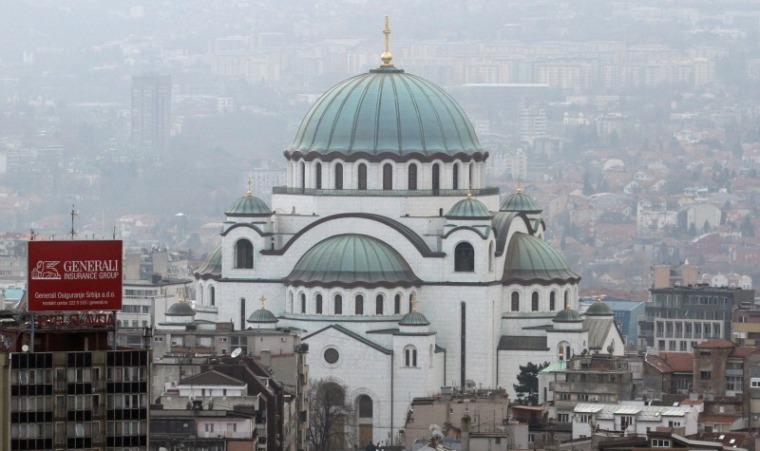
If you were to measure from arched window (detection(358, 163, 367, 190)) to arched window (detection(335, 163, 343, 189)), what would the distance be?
357mm

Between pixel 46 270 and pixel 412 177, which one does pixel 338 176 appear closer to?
pixel 412 177

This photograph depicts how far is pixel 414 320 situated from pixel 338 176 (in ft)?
15.5

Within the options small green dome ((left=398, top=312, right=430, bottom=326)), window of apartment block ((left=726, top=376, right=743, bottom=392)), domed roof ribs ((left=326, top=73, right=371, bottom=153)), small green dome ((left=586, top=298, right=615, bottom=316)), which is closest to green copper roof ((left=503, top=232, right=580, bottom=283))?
small green dome ((left=586, top=298, right=615, bottom=316))

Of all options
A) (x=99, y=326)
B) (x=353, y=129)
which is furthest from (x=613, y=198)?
(x=99, y=326)

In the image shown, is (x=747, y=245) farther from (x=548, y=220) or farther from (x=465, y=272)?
(x=465, y=272)

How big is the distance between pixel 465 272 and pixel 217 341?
222 inches

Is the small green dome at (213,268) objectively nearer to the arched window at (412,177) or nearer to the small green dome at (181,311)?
the small green dome at (181,311)

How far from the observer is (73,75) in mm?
143375

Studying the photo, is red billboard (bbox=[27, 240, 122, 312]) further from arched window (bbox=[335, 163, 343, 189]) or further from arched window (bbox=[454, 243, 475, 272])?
arched window (bbox=[335, 163, 343, 189])

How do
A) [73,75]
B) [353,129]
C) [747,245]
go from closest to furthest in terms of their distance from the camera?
[353,129] → [747,245] → [73,75]

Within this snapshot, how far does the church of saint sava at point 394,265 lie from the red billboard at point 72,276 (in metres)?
28.3

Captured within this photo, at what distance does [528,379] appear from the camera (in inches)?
2709

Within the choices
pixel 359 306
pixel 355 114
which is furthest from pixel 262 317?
pixel 355 114

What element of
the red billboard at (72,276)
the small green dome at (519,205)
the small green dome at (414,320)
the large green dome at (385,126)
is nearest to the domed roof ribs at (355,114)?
the large green dome at (385,126)
